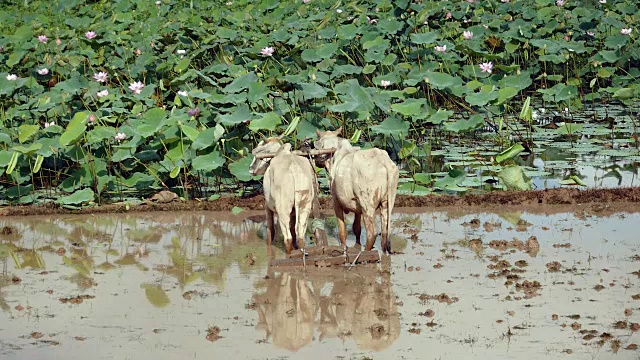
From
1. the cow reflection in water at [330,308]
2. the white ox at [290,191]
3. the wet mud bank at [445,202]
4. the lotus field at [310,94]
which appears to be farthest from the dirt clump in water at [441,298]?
the lotus field at [310,94]

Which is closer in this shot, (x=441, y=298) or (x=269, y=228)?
(x=441, y=298)

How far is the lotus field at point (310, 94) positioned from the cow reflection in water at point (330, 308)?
317cm

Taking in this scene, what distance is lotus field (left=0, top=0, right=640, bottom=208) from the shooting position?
12.5 meters

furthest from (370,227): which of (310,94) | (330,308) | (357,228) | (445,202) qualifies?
(310,94)

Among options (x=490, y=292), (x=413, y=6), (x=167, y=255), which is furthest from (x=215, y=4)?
(x=490, y=292)

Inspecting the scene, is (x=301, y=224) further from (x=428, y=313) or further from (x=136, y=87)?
(x=136, y=87)

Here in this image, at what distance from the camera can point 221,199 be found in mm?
11930

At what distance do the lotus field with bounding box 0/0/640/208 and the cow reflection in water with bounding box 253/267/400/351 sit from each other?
3171mm

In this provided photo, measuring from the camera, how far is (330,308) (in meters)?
8.11

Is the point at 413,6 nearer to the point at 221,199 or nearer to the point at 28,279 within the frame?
the point at 221,199

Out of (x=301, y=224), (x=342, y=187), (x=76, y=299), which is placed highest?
(x=342, y=187)

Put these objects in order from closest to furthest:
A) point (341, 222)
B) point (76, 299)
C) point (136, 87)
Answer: point (76, 299)
point (341, 222)
point (136, 87)

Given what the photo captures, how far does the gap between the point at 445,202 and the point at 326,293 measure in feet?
11.3

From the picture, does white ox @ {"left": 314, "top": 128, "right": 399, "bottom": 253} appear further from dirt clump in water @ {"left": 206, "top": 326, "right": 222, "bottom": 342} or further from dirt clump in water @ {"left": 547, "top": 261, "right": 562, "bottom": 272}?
dirt clump in water @ {"left": 206, "top": 326, "right": 222, "bottom": 342}
